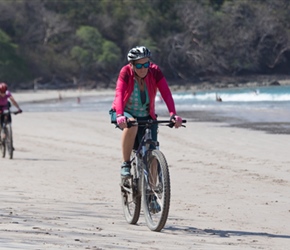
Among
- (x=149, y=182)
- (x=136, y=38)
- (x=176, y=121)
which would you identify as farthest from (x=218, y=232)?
(x=136, y=38)

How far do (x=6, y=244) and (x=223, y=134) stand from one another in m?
13.5

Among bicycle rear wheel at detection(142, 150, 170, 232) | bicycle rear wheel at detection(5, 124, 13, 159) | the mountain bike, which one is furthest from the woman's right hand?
bicycle rear wheel at detection(5, 124, 13, 159)

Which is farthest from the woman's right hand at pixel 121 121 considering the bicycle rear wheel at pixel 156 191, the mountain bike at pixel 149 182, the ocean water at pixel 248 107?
the ocean water at pixel 248 107

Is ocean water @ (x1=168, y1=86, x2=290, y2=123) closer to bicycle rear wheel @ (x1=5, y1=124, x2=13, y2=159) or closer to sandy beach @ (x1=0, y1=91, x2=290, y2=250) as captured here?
sandy beach @ (x1=0, y1=91, x2=290, y2=250)

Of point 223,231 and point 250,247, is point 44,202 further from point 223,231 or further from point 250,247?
point 250,247

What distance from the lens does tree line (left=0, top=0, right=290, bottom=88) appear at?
254ft

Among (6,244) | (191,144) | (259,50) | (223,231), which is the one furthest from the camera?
(259,50)

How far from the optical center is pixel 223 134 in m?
19.3

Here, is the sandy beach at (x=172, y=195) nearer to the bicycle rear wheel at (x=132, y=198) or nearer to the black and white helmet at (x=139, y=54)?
the bicycle rear wheel at (x=132, y=198)

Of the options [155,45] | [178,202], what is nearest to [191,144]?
[178,202]

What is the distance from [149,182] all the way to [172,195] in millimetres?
2447

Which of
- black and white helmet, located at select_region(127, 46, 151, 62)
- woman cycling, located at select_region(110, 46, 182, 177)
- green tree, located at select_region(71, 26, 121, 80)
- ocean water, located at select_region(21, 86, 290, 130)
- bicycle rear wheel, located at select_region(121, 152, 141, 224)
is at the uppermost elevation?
green tree, located at select_region(71, 26, 121, 80)

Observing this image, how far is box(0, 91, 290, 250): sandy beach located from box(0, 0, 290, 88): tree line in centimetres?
5649

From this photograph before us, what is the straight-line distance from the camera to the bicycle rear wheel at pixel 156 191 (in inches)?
280
